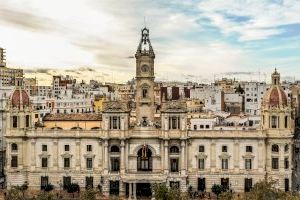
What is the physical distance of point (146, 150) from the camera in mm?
106125

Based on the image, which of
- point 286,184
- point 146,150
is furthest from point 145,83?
point 286,184

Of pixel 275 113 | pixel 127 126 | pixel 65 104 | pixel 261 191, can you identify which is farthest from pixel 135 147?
pixel 65 104

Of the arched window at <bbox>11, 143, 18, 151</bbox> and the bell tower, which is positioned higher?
the bell tower

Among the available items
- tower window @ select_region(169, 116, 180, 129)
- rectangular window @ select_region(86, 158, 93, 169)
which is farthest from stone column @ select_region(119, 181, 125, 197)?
tower window @ select_region(169, 116, 180, 129)

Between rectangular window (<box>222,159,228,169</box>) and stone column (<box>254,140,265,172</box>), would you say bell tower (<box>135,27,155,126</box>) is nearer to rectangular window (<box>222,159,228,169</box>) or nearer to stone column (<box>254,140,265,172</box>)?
rectangular window (<box>222,159,228,169</box>)

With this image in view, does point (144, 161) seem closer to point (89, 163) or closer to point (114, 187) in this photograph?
point (114, 187)

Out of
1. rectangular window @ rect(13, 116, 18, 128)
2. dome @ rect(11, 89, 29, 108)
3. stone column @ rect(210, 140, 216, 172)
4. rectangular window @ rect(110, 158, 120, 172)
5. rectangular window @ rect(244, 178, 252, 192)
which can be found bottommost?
rectangular window @ rect(244, 178, 252, 192)

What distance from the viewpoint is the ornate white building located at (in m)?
105

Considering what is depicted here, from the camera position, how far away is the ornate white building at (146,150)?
343 ft

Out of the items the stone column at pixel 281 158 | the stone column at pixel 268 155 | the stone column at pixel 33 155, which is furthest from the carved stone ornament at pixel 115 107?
the stone column at pixel 281 158

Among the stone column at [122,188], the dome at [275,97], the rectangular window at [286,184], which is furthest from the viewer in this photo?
the stone column at [122,188]

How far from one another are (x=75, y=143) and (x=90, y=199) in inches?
1056

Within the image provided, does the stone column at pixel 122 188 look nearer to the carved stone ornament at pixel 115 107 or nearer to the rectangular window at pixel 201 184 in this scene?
the carved stone ornament at pixel 115 107

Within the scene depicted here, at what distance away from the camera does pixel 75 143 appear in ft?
Answer: 352
